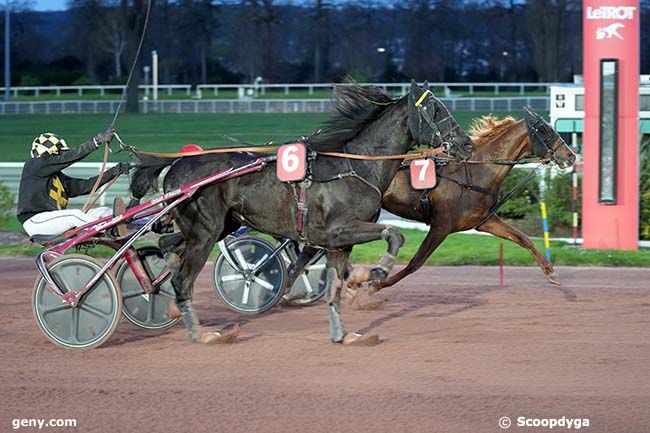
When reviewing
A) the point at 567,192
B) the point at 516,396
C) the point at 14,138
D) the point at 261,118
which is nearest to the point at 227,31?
the point at 261,118

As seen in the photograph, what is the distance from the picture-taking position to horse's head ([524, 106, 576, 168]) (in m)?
9.70

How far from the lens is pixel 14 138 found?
29.7 metres

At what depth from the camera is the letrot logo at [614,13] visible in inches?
497

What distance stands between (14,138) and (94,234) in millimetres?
22680

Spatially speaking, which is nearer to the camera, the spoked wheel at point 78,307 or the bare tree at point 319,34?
the spoked wheel at point 78,307

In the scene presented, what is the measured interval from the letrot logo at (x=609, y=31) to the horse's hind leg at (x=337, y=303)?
5.93m

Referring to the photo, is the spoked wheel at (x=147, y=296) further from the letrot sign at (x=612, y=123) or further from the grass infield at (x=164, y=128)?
the grass infield at (x=164, y=128)

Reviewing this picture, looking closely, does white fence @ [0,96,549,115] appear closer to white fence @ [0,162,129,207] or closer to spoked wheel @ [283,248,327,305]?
white fence @ [0,162,129,207]

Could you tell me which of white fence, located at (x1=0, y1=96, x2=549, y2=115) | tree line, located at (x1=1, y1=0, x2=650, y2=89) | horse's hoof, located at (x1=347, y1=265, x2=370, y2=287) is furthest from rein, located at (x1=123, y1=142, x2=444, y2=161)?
tree line, located at (x1=1, y1=0, x2=650, y2=89)

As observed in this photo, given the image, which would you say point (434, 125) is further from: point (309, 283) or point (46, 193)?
point (46, 193)

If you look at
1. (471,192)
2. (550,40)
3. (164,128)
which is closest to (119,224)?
(471,192)

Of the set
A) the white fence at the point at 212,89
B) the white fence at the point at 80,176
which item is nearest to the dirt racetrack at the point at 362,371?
the white fence at the point at 80,176

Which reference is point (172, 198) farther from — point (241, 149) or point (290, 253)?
point (290, 253)

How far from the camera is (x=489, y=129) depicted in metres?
10.2
